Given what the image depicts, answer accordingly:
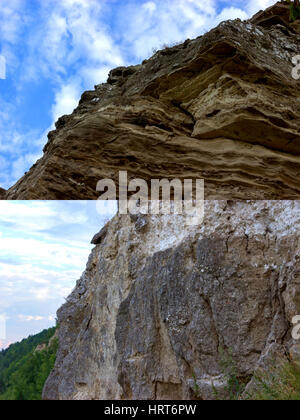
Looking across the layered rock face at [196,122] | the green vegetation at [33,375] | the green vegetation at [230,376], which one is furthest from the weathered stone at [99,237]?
the green vegetation at [33,375]

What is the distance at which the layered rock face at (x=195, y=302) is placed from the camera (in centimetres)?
719

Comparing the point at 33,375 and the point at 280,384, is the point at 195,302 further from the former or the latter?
the point at 33,375

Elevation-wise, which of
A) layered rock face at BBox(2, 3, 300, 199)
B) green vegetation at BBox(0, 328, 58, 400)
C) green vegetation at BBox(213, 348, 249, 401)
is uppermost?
layered rock face at BBox(2, 3, 300, 199)

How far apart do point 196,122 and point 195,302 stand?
5673mm

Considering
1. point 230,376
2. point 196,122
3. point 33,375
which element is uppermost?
point 196,122

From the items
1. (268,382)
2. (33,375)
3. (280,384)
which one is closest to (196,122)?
(280,384)

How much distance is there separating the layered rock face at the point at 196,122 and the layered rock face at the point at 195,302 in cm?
392

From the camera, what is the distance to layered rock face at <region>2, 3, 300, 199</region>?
3.06 metres

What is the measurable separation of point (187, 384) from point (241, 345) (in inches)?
62.3

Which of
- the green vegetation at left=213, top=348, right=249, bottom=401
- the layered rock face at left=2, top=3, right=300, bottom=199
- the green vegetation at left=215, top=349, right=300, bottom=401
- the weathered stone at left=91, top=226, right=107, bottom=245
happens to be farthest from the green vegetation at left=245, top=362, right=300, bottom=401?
the weathered stone at left=91, top=226, right=107, bottom=245

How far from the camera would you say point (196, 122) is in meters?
3.25

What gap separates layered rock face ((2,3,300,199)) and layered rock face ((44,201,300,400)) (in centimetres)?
392

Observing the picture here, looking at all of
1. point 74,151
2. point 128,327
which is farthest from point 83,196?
point 128,327

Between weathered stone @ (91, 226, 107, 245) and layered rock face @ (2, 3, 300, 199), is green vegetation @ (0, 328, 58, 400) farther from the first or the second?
layered rock face @ (2, 3, 300, 199)
